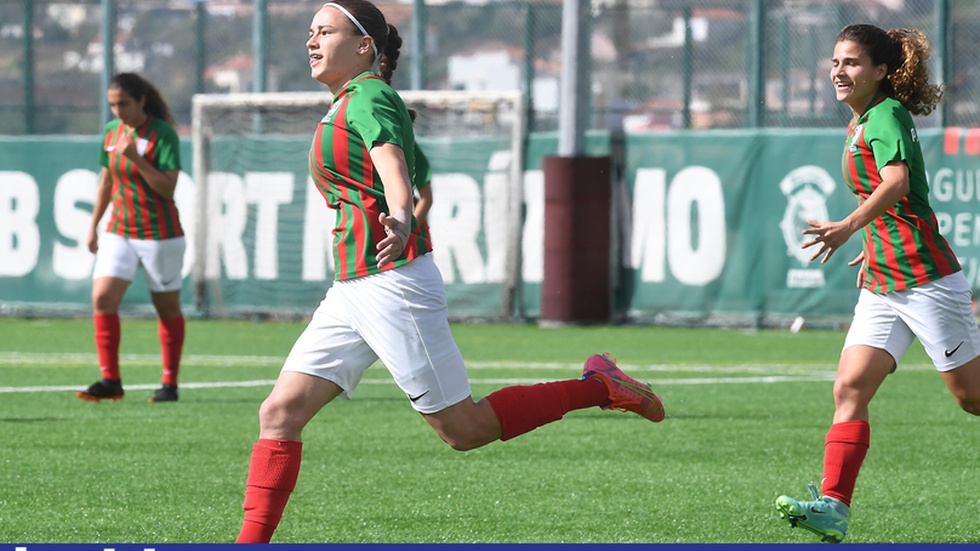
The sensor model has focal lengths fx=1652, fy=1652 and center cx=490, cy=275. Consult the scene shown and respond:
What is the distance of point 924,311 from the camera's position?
21.0 feet

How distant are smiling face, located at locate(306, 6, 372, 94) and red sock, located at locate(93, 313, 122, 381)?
5.76 m

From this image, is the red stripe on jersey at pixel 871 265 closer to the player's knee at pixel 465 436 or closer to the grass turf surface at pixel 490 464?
the grass turf surface at pixel 490 464

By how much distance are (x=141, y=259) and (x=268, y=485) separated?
594 cm

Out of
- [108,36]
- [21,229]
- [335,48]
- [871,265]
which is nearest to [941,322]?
[871,265]

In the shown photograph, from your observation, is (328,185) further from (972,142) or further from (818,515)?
(972,142)

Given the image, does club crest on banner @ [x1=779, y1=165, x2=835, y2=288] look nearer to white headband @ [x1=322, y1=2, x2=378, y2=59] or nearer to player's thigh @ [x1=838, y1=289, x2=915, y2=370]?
player's thigh @ [x1=838, y1=289, x2=915, y2=370]

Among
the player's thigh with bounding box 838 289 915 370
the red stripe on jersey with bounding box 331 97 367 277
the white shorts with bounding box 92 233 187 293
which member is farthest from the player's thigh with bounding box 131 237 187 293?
the player's thigh with bounding box 838 289 915 370

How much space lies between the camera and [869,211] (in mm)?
6086

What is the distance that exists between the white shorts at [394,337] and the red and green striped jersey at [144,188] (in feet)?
18.6

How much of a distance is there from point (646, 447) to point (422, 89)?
12.0 metres

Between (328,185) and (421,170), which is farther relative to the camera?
(421,170)

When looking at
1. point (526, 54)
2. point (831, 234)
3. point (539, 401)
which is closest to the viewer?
point (831, 234)

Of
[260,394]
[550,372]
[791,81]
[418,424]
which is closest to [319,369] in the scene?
[418,424]

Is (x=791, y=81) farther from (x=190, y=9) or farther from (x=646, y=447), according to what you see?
(x=646, y=447)
